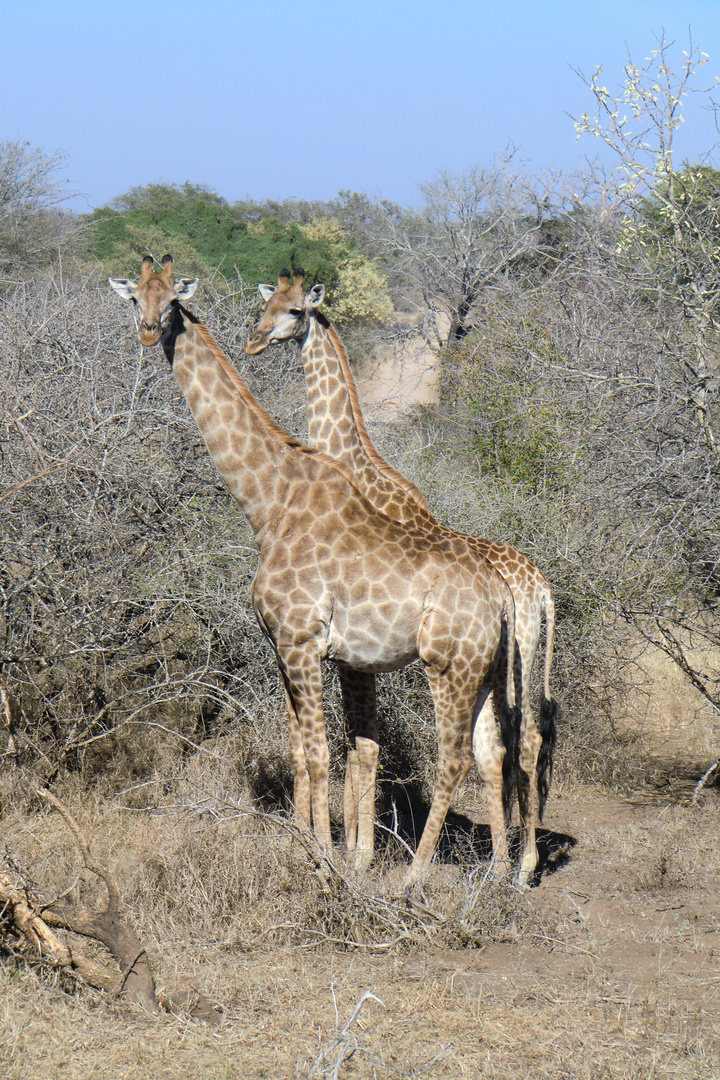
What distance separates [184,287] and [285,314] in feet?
2.31

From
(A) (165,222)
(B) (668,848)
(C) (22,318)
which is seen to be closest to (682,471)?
(B) (668,848)

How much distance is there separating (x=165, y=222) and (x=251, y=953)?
2192 cm

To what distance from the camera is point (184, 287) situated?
5.16 metres

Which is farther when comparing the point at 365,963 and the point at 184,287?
the point at 184,287

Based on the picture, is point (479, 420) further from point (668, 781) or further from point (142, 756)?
point (142, 756)

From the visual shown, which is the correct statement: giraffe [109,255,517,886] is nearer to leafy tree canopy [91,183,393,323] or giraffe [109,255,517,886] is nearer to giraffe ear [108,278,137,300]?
giraffe ear [108,278,137,300]

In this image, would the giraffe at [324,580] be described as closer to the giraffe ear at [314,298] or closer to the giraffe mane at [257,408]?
the giraffe mane at [257,408]

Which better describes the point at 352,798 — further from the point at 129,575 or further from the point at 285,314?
the point at 285,314

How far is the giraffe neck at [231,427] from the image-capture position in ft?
17.2

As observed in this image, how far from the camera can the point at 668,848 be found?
588 cm

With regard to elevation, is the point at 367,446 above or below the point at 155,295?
below

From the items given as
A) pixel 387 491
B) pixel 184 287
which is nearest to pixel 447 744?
pixel 387 491

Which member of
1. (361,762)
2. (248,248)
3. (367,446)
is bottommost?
(361,762)

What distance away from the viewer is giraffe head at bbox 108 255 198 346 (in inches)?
199
